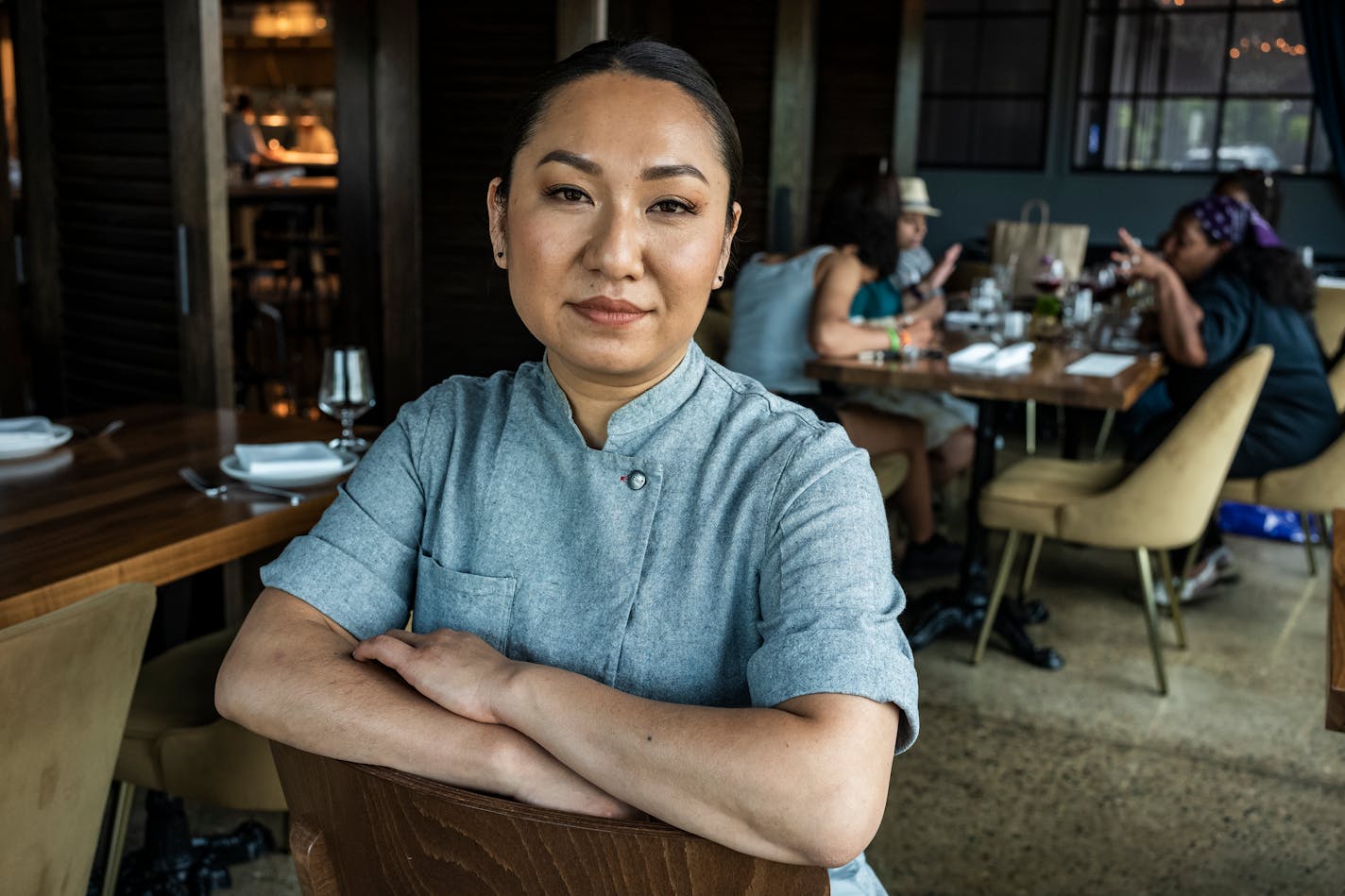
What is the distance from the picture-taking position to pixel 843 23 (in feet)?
21.6

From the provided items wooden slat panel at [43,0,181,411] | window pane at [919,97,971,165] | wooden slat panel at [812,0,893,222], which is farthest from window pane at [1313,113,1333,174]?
wooden slat panel at [43,0,181,411]

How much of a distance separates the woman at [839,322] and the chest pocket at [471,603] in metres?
2.51

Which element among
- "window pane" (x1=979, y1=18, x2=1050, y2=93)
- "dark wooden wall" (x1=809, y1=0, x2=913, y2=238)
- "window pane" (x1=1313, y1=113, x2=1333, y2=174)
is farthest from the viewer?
"window pane" (x1=979, y1=18, x2=1050, y2=93)

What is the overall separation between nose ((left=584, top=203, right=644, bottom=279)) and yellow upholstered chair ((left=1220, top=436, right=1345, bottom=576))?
3.19 meters

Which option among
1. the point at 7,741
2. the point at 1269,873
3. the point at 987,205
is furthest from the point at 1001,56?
the point at 7,741

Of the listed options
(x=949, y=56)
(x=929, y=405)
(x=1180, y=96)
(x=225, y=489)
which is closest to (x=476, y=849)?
(x=225, y=489)

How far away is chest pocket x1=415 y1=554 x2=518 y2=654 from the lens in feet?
4.11

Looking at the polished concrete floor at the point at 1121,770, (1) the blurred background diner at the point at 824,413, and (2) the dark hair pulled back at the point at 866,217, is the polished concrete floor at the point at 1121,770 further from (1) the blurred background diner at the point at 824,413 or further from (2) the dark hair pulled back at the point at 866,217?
(2) the dark hair pulled back at the point at 866,217

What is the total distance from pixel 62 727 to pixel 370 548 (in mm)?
364

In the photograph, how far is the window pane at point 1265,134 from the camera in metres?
9.23

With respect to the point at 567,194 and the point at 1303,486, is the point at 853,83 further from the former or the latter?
the point at 567,194

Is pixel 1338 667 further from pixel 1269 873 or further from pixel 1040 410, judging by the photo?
pixel 1040 410

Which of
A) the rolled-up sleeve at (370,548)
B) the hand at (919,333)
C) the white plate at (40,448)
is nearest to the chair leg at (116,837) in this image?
the white plate at (40,448)

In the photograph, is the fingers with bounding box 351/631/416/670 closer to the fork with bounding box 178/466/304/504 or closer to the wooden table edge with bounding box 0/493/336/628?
the wooden table edge with bounding box 0/493/336/628
